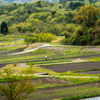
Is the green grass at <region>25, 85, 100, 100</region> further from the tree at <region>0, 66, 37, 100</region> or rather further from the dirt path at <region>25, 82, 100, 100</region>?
the tree at <region>0, 66, 37, 100</region>

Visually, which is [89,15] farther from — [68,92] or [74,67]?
[68,92]

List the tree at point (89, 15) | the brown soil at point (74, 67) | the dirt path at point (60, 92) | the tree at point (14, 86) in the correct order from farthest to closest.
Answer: the tree at point (89, 15) < the brown soil at point (74, 67) < the dirt path at point (60, 92) < the tree at point (14, 86)

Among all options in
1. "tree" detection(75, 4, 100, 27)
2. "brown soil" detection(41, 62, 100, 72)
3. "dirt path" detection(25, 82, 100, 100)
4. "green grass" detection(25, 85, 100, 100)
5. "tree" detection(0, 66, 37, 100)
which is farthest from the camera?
"tree" detection(75, 4, 100, 27)

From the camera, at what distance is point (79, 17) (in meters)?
53.7

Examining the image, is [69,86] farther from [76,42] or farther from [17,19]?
[17,19]

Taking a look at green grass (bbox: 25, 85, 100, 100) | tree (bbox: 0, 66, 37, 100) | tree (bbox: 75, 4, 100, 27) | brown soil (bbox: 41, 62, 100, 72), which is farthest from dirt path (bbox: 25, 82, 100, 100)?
tree (bbox: 75, 4, 100, 27)

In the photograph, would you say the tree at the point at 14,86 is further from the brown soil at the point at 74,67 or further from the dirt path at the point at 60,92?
the brown soil at the point at 74,67

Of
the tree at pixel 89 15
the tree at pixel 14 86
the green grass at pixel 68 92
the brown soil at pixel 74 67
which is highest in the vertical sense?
the tree at pixel 89 15

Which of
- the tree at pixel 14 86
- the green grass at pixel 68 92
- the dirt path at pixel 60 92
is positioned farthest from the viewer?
the green grass at pixel 68 92

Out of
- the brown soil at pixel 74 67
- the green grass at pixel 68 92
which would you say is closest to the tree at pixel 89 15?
the brown soil at pixel 74 67

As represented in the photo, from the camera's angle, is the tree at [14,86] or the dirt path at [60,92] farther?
the dirt path at [60,92]

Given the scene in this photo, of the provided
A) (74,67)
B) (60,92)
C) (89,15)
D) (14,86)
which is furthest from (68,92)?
(89,15)

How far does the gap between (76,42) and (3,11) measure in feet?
422

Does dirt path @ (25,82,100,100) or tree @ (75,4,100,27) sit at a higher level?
tree @ (75,4,100,27)
